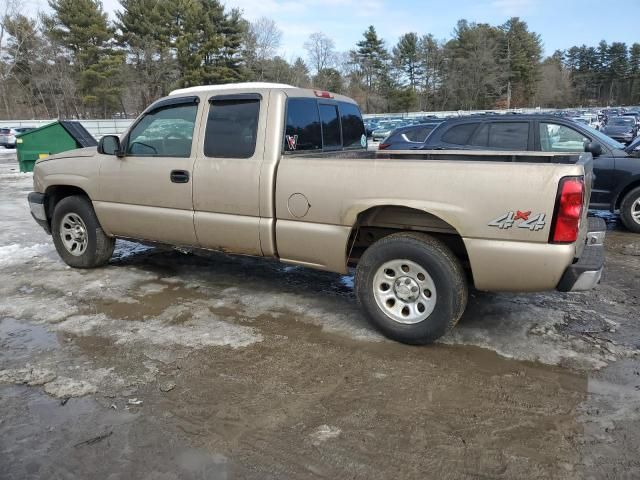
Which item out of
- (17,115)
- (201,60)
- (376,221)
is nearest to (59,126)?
(376,221)

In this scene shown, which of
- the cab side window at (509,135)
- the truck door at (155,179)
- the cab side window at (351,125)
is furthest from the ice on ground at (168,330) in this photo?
the cab side window at (509,135)

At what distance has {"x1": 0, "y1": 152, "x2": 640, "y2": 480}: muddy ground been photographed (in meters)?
2.67

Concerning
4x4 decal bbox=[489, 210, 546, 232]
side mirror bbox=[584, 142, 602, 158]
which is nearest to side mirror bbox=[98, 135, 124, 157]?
4x4 decal bbox=[489, 210, 546, 232]

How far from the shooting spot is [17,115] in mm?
53250

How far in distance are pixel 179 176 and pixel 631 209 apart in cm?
689

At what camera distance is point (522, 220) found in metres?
3.41

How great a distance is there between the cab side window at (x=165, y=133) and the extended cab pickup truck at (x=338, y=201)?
0.01m

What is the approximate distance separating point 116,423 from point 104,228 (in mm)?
3209

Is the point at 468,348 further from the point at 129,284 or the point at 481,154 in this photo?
the point at 129,284

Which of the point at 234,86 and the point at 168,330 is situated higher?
the point at 234,86

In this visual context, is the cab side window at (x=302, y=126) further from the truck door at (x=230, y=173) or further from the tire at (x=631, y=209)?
the tire at (x=631, y=209)

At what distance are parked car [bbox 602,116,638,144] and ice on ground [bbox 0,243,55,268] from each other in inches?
806

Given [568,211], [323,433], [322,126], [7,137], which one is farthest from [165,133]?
[7,137]

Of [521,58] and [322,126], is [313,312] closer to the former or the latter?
[322,126]
